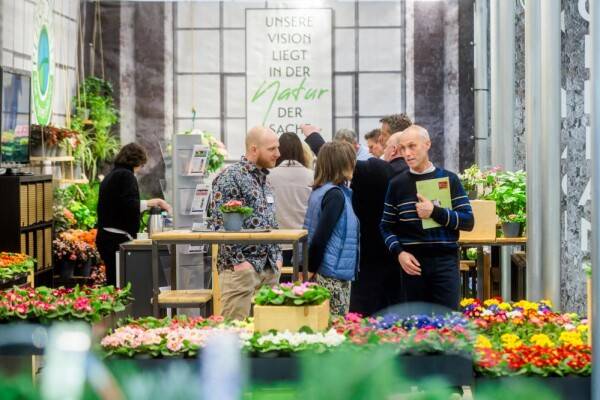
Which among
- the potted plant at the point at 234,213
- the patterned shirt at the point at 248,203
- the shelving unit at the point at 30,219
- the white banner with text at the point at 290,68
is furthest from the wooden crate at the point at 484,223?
the white banner with text at the point at 290,68

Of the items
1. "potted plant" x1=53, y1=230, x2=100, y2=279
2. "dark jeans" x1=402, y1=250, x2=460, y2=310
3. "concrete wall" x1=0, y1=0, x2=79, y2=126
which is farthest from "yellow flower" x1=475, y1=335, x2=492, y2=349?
"concrete wall" x1=0, y1=0, x2=79, y2=126

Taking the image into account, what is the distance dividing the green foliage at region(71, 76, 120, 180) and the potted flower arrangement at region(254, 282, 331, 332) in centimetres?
831

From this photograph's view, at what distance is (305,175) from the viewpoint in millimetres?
7109

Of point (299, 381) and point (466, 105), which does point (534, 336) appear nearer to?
point (299, 381)

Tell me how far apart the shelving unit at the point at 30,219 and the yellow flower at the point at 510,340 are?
18.8ft

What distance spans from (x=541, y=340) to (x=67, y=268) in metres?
7.29

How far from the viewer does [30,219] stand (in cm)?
925

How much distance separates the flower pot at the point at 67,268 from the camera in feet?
34.3

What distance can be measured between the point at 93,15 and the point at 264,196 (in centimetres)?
783

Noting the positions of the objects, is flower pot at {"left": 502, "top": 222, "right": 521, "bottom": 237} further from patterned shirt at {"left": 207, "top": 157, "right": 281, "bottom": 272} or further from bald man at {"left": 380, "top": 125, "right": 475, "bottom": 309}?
bald man at {"left": 380, "top": 125, "right": 475, "bottom": 309}

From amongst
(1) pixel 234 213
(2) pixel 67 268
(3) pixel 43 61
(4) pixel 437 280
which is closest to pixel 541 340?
(4) pixel 437 280

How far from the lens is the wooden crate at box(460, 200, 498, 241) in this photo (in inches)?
278

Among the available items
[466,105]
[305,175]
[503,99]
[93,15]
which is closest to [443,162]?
[466,105]

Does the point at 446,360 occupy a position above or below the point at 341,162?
below
